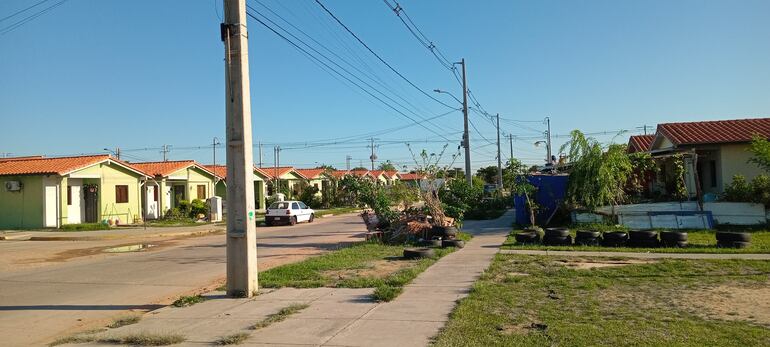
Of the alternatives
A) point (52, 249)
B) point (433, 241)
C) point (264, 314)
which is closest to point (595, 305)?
point (264, 314)

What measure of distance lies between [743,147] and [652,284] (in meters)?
18.0

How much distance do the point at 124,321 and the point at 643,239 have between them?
1293 cm

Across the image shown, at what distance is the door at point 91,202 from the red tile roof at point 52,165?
178 centimetres

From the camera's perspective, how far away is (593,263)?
41.7 ft

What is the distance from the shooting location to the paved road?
8695 millimetres

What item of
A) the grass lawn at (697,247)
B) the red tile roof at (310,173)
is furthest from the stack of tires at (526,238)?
the red tile roof at (310,173)

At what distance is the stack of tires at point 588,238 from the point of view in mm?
16078

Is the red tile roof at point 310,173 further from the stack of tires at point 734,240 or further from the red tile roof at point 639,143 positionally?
the stack of tires at point 734,240

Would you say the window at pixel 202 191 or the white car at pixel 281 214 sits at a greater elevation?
the window at pixel 202 191

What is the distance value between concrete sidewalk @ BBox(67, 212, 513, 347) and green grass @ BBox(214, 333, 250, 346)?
9 cm

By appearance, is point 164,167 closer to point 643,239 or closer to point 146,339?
point 643,239

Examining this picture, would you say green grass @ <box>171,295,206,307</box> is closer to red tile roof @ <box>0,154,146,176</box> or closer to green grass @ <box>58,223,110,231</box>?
green grass @ <box>58,223,110,231</box>

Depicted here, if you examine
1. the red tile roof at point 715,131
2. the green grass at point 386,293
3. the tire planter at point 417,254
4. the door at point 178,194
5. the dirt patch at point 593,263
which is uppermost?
the red tile roof at point 715,131

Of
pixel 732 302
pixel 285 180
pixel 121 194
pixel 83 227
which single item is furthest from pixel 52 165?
pixel 732 302
